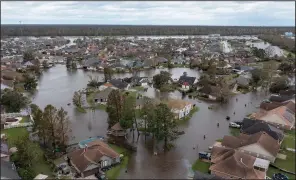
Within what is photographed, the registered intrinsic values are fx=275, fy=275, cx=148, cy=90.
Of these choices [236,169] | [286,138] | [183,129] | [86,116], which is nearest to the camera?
[236,169]

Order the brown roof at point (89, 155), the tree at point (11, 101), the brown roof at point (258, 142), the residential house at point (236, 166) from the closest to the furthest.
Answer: the residential house at point (236, 166) → the brown roof at point (89, 155) → the brown roof at point (258, 142) → the tree at point (11, 101)

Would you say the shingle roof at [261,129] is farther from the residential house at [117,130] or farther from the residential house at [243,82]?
the residential house at [243,82]

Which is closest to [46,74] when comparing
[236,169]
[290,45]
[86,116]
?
[86,116]

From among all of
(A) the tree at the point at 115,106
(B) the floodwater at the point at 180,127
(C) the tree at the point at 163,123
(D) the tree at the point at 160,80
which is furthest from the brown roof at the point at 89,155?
(D) the tree at the point at 160,80

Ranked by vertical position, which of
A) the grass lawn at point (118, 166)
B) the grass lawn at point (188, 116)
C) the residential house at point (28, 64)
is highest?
the residential house at point (28, 64)

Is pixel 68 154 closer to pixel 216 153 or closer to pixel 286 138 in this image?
pixel 216 153
